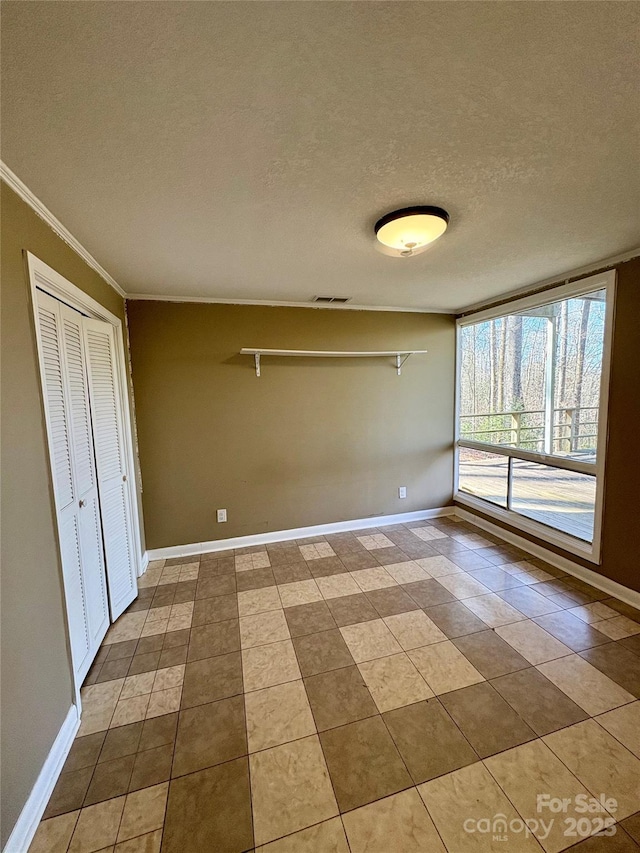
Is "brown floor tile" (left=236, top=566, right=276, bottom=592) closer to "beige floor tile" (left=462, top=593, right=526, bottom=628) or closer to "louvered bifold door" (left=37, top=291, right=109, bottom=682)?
"louvered bifold door" (left=37, top=291, right=109, bottom=682)

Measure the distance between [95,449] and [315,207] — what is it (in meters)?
1.94

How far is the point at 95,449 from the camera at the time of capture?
2.15 meters

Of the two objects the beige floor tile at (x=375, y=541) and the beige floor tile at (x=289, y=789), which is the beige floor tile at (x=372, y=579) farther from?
the beige floor tile at (x=289, y=789)

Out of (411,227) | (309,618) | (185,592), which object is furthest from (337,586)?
(411,227)

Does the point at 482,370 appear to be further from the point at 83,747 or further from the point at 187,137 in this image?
the point at 83,747

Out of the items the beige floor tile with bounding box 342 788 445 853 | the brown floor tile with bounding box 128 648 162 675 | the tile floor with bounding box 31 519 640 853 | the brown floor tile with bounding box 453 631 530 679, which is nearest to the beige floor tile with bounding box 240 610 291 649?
the tile floor with bounding box 31 519 640 853

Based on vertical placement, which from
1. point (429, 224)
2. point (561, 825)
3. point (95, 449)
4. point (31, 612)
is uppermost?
point (429, 224)

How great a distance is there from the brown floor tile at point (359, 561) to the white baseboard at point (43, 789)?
1.96 m

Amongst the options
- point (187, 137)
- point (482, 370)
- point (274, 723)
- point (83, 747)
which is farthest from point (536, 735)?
point (482, 370)

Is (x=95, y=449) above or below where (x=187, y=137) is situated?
below

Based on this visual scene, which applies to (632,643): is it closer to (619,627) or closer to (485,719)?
(619,627)

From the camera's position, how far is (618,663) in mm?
1856

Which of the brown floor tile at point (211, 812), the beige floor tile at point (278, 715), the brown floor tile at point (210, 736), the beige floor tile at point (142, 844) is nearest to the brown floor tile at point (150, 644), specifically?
the brown floor tile at point (210, 736)

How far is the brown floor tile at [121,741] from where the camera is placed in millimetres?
1447
